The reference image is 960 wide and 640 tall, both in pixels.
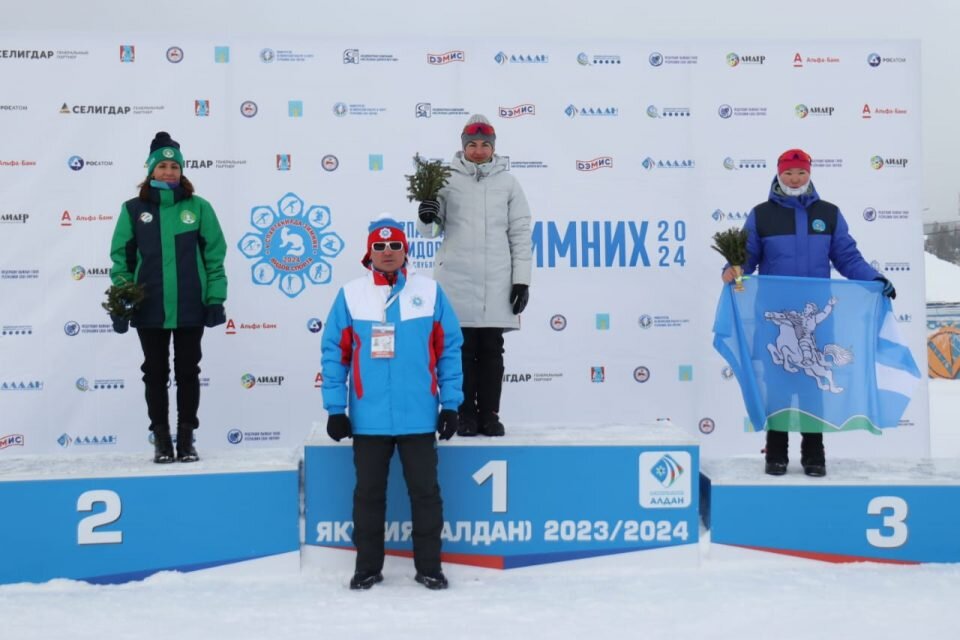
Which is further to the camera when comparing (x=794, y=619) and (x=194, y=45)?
(x=194, y=45)

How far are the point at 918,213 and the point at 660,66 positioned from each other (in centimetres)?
193

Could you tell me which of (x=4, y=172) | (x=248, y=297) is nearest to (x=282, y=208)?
(x=248, y=297)

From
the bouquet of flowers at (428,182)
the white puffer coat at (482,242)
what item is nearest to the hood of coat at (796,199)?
the white puffer coat at (482,242)

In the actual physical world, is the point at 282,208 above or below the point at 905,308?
above

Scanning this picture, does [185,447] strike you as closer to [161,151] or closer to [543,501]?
[161,151]

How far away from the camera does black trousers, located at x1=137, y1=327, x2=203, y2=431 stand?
360 centimetres

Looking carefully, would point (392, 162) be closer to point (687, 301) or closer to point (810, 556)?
point (687, 301)

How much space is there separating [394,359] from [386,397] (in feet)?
0.48

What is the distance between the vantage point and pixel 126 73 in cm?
507

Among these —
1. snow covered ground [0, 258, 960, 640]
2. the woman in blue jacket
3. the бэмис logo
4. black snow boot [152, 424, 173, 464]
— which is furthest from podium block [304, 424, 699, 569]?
the бэмис logo

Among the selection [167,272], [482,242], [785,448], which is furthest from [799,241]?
[167,272]

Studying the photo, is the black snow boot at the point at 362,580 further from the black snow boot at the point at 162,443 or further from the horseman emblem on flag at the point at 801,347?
the horseman emblem on flag at the point at 801,347

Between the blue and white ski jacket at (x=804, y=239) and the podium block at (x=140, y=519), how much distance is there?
2.28 m

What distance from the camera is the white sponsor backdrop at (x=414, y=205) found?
5047 millimetres
